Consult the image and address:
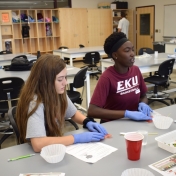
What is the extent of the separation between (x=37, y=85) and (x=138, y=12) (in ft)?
29.7

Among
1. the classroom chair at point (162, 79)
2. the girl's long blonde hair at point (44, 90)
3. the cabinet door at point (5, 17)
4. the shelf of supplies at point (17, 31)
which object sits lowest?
the classroom chair at point (162, 79)

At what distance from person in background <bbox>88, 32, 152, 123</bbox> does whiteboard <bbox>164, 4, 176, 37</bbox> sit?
7.15 meters

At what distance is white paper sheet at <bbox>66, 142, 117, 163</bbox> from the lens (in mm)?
1172

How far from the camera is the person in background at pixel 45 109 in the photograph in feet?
4.20

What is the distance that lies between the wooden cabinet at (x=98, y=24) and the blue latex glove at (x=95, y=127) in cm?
813

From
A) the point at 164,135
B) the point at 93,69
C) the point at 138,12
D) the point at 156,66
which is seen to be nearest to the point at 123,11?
the point at 138,12

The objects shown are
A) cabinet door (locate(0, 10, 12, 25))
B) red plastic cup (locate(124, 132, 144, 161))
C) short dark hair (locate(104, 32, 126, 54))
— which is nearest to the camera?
red plastic cup (locate(124, 132, 144, 161))

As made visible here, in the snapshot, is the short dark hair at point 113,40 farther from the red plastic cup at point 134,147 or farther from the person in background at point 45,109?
the red plastic cup at point 134,147

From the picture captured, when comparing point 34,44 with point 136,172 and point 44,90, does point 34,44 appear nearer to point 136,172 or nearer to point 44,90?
point 44,90

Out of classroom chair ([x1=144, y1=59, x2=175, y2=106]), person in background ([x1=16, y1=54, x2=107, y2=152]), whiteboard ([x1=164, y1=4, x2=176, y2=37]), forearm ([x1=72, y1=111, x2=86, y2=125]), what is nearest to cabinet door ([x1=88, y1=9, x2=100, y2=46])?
whiteboard ([x1=164, y1=4, x2=176, y2=37])

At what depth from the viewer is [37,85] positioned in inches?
53.9

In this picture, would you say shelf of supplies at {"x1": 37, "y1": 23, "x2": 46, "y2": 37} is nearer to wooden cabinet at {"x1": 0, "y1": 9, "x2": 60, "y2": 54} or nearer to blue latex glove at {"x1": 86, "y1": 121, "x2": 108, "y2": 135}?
wooden cabinet at {"x1": 0, "y1": 9, "x2": 60, "y2": 54}

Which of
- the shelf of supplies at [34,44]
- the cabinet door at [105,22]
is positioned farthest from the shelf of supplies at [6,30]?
the cabinet door at [105,22]

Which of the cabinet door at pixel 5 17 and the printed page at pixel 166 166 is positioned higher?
the cabinet door at pixel 5 17
